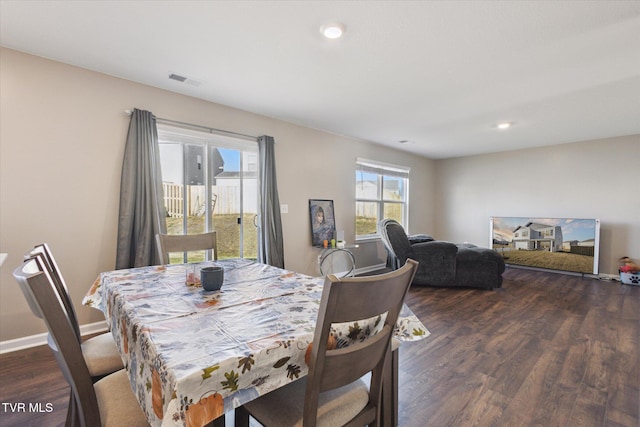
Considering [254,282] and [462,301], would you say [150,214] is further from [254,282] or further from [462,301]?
[462,301]

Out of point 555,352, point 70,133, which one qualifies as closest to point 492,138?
point 555,352

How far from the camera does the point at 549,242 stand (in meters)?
5.41

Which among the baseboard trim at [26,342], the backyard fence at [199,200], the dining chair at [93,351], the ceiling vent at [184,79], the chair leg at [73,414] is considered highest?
the ceiling vent at [184,79]

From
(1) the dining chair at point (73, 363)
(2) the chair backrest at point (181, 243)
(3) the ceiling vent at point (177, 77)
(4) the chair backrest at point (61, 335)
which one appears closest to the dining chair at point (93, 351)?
(1) the dining chair at point (73, 363)

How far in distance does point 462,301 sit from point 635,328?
153cm

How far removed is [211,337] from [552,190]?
260 inches

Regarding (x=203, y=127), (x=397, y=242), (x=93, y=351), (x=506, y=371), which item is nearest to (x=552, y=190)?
(x=397, y=242)

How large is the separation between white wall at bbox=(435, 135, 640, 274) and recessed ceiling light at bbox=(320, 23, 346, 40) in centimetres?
542

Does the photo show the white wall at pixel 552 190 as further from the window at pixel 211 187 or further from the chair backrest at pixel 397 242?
the window at pixel 211 187

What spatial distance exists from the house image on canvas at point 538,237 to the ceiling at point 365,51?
7.56 feet

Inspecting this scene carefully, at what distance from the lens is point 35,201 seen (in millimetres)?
2432

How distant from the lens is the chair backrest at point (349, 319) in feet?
2.65

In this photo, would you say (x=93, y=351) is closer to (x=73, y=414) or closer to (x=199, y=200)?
(x=73, y=414)

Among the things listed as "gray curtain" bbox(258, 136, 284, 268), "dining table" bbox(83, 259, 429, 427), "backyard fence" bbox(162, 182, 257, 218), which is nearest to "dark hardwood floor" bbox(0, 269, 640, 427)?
"dining table" bbox(83, 259, 429, 427)
